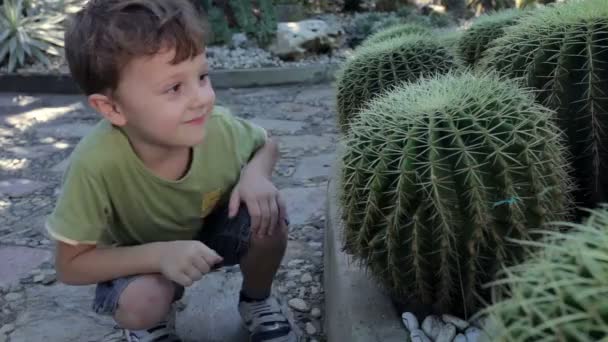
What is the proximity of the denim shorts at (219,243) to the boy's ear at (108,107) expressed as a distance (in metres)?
0.41

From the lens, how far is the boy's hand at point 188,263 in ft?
5.65

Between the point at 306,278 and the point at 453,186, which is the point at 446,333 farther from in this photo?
the point at 306,278

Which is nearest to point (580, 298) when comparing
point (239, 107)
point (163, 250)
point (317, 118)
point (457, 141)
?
point (457, 141)

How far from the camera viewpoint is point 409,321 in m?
1.66

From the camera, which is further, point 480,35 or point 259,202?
point 480,35

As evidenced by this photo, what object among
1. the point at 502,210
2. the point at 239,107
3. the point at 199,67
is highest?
the point at 199,67

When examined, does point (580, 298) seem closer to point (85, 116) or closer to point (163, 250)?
point (163, 250)

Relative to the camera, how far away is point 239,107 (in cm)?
521

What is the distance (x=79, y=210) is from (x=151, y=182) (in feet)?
0.69

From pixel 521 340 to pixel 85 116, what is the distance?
15.7 feet

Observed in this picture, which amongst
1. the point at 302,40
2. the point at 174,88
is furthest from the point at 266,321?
the point at 302,40

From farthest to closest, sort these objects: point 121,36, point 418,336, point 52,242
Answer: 1. point 52,242
2. point 121,36
3. point 418,336

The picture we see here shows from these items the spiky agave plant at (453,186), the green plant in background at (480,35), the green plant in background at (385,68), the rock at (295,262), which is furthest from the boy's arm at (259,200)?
the green plant in background at (480,35)

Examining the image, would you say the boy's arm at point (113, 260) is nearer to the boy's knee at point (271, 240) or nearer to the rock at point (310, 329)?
the boy's knee at point (271, 240)
